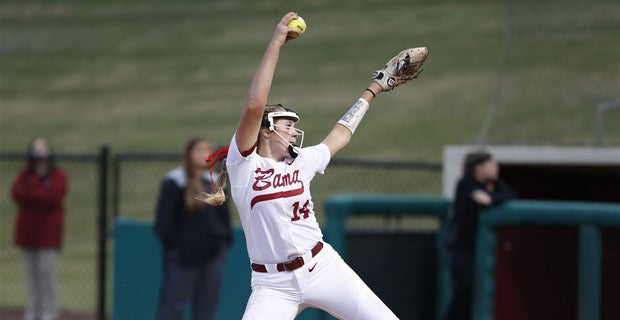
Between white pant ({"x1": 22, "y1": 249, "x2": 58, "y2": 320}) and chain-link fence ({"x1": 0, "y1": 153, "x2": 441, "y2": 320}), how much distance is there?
94 centimetres

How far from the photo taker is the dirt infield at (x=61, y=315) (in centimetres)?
1187

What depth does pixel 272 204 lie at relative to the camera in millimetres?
5594

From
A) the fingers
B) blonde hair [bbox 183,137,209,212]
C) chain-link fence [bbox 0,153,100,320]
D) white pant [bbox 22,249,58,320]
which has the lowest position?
chain-link fence [bbox 0,153,100,320]

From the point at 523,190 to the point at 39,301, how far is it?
4860 mm

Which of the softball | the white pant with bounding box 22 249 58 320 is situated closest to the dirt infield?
the white pant with bounding box 22 249 58 320

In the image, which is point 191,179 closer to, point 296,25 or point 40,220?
point 40,220

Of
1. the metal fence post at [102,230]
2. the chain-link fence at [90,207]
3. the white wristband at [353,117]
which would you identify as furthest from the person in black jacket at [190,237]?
the chain-link fence at [90,207]

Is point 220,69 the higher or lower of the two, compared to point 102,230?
lower

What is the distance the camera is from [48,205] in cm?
1084

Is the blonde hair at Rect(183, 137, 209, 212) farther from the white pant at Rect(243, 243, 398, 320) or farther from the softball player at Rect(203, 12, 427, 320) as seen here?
the white pant at Rect(243, 243, 398, 320)

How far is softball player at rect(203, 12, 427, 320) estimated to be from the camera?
5.59 meters

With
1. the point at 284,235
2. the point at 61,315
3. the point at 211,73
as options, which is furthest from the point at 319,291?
the point at 211,73

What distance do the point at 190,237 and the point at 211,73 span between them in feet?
58.5

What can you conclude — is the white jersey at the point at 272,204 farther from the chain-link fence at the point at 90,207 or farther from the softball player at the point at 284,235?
the chain-link fence at the point at 90,207
